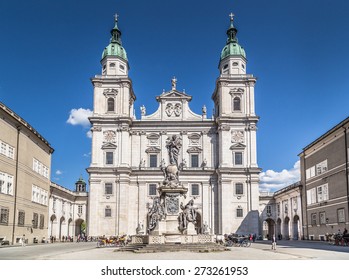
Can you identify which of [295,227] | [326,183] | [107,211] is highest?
[326,183]

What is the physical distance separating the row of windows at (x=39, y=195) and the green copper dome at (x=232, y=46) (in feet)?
111

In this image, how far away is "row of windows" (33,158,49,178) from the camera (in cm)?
4887

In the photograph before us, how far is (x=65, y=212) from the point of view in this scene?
68000mm

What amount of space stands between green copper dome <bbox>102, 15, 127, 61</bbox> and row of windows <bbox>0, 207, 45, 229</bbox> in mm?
28088

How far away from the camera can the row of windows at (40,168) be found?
4887cm

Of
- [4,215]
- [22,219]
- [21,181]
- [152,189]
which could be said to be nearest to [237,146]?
[152,189]

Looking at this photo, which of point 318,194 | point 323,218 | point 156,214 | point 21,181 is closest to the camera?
point 156,214

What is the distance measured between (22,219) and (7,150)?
25.3 ft

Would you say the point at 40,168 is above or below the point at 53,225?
above

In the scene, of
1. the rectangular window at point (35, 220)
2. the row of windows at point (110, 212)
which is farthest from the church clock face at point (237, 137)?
the rectangular window at point (35, 220)

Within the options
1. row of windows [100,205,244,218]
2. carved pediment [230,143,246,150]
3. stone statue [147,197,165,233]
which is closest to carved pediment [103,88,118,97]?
row of windows [100,205,244,218]

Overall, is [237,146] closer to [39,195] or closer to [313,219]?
[313,219]

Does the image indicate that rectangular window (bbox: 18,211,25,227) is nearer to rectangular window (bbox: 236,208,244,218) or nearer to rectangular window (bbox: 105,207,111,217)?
rectangular window (bbox: 105,207,111,217)

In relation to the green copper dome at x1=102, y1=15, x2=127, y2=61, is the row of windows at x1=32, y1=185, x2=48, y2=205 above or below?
below
